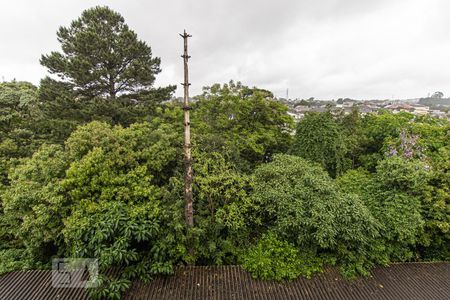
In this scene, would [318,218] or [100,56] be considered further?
[100,56]

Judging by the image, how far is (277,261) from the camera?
6828 millimetres

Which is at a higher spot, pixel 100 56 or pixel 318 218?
pixel 100 56

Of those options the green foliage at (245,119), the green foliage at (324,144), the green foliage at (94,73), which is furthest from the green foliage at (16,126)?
the green foliage at (324,144)

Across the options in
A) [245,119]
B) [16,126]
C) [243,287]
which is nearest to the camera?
[243,287]

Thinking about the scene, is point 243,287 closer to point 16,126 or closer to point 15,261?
point 15,261

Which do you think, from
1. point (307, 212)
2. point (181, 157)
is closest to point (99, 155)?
point (181, 157)

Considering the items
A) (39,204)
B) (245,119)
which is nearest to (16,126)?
(39,204)

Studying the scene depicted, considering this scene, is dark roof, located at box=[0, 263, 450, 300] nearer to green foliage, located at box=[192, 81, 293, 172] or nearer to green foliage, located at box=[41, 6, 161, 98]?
green foliage, located at box=[192, 81, 293, 172]

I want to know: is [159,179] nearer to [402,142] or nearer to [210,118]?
[210,118]

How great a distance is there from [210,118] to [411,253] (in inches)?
432

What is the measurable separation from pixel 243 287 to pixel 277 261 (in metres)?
1.32

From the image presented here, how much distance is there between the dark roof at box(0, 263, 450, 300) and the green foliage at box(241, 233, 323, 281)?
0.64 feet

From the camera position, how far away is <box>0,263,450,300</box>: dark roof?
6.01 metres

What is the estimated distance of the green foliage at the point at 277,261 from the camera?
6645mm
